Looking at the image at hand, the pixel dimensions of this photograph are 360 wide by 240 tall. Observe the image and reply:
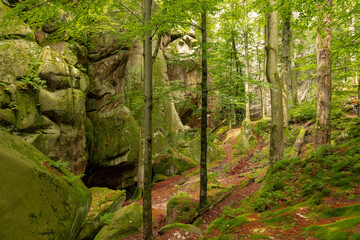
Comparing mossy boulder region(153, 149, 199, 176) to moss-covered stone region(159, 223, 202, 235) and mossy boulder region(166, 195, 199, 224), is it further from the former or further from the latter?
moss-covered stone region(159, 223, 202, 235)

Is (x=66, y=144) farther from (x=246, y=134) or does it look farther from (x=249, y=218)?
(x=246, y=134)

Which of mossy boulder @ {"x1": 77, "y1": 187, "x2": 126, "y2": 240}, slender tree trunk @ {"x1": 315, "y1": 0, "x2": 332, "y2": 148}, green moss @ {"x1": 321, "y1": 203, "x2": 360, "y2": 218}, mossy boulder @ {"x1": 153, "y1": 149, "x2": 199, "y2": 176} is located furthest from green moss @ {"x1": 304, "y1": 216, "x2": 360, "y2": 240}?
mossy boulder @ {"x1": 153, "y1": 149, "x2": 199, "y2": 176}

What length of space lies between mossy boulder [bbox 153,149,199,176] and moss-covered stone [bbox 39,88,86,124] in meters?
7.71

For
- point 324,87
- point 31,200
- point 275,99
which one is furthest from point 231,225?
point 324,87

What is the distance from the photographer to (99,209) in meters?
7.95

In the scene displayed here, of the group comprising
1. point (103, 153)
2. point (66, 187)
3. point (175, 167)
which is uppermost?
point (66, 187)

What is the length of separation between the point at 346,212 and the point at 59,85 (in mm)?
12661

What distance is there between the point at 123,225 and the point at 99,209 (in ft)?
5.71

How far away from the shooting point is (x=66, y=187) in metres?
3.74

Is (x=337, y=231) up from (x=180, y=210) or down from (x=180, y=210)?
up

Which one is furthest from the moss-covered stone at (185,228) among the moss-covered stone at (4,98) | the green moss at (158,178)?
the green moss at (158,178)

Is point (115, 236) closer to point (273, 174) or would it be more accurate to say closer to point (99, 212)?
point (99, 212)

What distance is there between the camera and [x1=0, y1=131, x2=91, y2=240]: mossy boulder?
2428mm

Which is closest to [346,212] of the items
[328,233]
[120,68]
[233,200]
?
[328,233]
